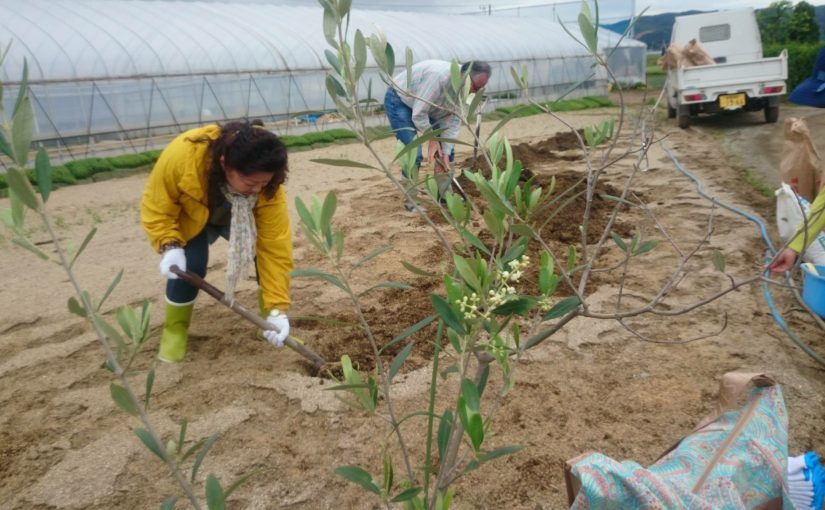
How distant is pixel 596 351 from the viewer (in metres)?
2.83

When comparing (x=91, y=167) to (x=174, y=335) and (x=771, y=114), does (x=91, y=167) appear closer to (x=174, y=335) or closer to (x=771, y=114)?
(x=174, y=335)

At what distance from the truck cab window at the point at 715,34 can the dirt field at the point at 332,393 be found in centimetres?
894

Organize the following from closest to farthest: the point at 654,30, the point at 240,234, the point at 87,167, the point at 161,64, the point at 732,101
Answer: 1. the point at 654,30
2. the point at 240,234
3. the point at 87,167
4. the point at 732,101
5. the point at 161,64

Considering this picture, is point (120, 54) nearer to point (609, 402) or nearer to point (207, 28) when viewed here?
point (207, 28)

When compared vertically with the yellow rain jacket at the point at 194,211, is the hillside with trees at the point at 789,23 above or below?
above

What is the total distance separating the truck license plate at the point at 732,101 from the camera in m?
9.77

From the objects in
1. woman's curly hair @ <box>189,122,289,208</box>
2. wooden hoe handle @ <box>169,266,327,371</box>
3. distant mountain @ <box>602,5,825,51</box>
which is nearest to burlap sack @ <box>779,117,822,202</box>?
distant mountain @ <box>602,5,825,51</box>

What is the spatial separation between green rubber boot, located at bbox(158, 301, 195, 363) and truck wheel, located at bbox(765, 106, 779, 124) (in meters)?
10.3

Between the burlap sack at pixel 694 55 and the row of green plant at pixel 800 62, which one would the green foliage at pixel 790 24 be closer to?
the row of green plant at pixel 800 62

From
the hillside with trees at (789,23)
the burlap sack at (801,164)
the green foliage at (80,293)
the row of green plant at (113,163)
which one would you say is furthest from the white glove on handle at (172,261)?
the hillside with trees at (789,23)

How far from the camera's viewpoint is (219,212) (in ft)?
9.46

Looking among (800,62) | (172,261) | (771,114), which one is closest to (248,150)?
(172,261)

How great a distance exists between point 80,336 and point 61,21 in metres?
8.92

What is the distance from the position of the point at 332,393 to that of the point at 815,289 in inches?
88.1
